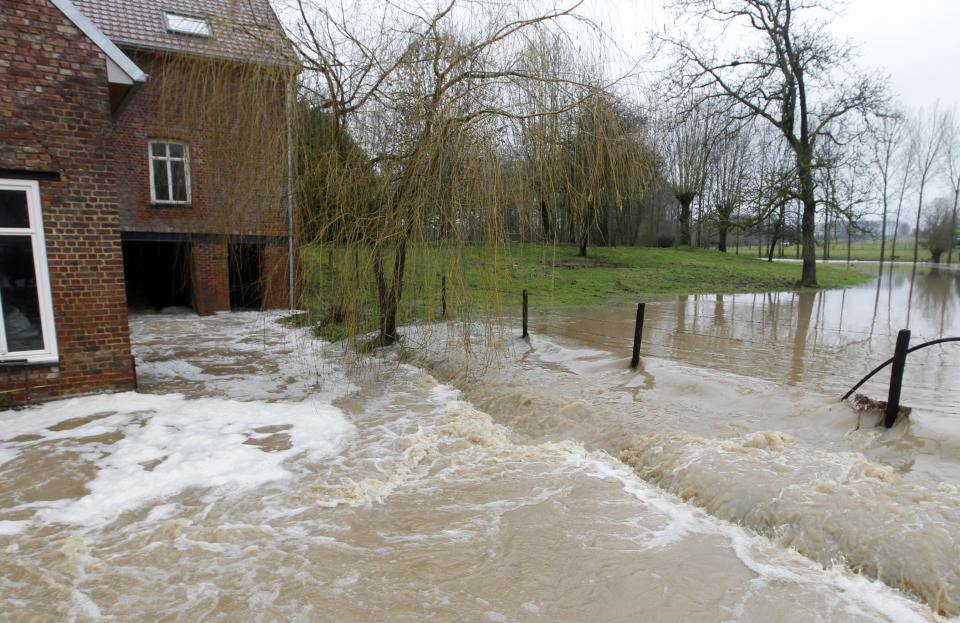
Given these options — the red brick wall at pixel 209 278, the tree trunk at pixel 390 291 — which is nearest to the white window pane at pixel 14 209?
the tree trunk at pixel 390 291

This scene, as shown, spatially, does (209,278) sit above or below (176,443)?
above

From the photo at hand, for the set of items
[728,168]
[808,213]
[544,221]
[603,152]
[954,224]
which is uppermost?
[728,168]

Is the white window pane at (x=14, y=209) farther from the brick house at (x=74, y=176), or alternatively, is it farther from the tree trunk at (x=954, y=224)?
the tree trunk at (x=954, y=224)

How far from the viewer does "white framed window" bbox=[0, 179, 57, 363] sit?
20.8ft

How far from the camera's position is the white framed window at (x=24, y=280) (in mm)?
6328

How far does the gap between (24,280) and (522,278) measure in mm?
8976

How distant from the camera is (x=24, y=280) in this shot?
6465mm

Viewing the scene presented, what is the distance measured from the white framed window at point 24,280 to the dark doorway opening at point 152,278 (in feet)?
37.8

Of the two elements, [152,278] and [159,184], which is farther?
[152,278]

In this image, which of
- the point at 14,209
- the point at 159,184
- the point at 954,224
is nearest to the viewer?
the point at 14,209

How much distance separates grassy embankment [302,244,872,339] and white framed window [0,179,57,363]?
9.66 ft

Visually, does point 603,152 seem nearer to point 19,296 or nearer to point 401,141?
point 401,141

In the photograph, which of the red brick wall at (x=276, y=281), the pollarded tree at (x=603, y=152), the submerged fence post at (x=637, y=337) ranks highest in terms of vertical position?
the pollarded tree at (x=603, y=152)

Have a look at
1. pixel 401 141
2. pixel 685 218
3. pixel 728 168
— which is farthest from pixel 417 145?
pixel 728 168
